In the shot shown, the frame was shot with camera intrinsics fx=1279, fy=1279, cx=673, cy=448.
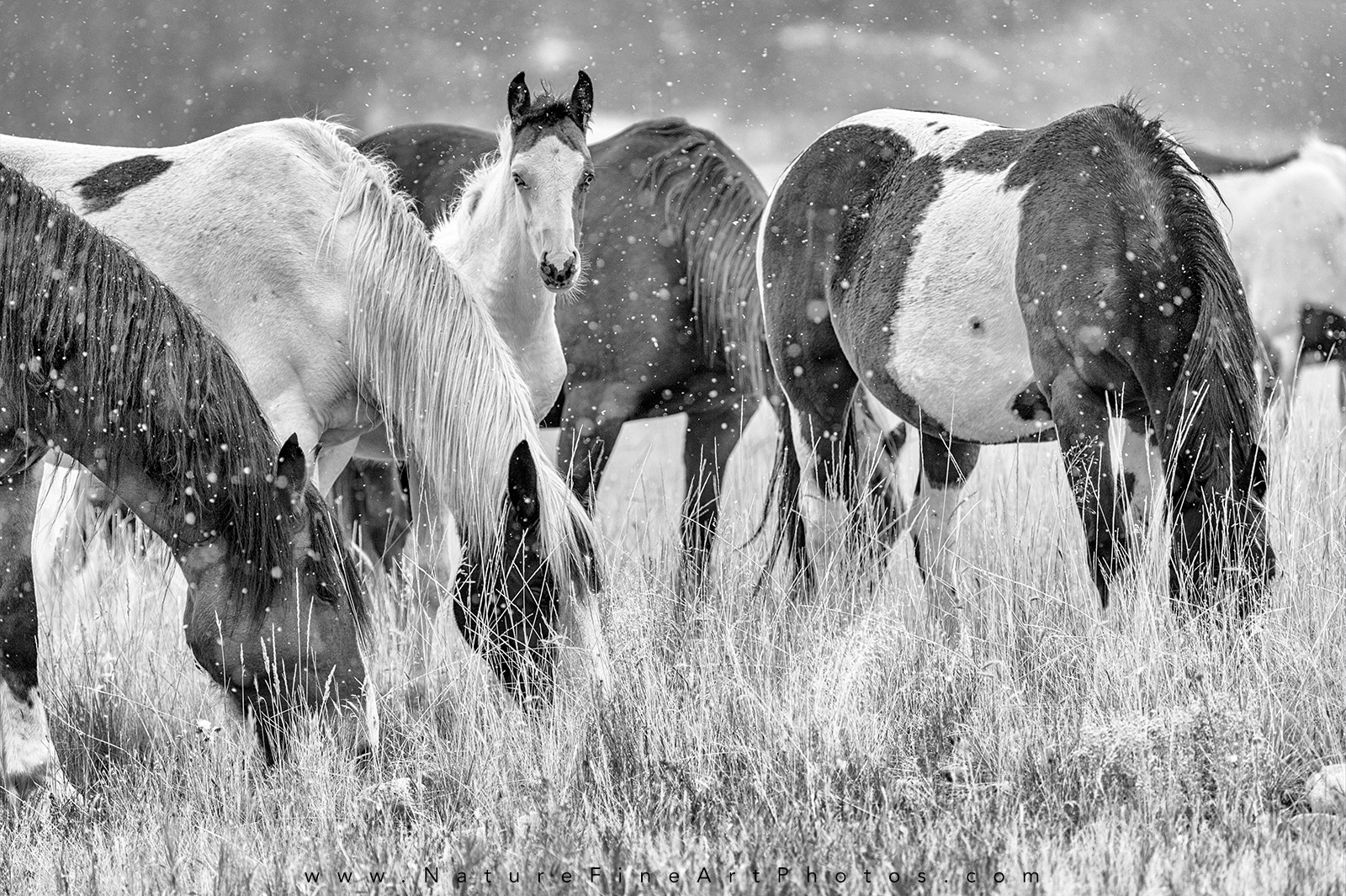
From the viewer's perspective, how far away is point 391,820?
2.74 metres

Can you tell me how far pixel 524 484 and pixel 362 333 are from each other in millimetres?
1028

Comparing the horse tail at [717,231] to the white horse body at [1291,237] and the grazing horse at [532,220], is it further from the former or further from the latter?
the white horse body at [1291,237]

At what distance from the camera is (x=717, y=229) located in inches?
235

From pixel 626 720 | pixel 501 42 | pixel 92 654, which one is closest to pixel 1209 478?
pixel 626 720

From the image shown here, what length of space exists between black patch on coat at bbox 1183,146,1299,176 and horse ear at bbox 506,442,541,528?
24.2 feet

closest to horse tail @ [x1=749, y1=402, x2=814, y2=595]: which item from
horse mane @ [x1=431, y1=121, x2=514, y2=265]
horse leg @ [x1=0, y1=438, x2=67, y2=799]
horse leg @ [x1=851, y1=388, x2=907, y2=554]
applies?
horse leg @ [x1=851, y1=388, x2=907, y2=554]

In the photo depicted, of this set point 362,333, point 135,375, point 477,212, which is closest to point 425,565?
point 362,333

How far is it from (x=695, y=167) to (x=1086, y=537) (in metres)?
3.16

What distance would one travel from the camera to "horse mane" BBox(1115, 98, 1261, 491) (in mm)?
3213

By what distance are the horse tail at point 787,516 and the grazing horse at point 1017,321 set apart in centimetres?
1

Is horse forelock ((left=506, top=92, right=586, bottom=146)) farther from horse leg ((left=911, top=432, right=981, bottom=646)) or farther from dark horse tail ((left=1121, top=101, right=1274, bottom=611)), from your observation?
dark horse tail ((left=1121, top=101, right=1274, bottom=611))

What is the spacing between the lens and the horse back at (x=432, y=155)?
6906 millimetres

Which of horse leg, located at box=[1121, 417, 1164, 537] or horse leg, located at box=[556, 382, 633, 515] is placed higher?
horse leg, located at box=[1121, 417, 1164, 537]

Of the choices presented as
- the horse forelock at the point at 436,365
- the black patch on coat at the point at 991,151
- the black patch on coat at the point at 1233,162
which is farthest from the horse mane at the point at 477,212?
the black patch on coat at the point at 1233,162
